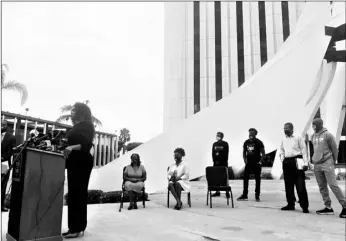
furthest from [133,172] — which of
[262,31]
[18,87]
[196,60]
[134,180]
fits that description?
[262,31]

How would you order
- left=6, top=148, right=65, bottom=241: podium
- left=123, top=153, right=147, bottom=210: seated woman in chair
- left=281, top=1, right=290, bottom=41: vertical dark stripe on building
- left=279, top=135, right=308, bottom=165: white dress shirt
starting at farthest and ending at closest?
left=281, top=1, right=290, bottom=41: vertical dark stripe on building < left=123, top=153, right=147, bottom=210: seated woman in chair < left=279, top=135, right=308, bottom=165: white dress shirt < left=6, top=148, right=65, bottom=241: podium

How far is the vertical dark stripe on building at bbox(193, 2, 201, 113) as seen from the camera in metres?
24.1

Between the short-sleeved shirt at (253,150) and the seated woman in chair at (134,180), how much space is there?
91.7 inches

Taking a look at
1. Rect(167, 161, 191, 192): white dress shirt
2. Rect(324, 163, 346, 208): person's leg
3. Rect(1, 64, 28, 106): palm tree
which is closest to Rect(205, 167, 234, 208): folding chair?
Rect(167, 161, 191, 192): white dress shirt

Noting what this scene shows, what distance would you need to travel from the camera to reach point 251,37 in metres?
24.9

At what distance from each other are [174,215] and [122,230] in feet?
4.54

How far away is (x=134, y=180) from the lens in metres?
5.77

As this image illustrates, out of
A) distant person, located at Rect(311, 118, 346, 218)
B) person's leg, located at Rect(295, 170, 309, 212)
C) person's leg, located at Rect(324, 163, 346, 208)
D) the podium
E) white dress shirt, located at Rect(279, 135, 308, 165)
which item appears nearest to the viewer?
the podium

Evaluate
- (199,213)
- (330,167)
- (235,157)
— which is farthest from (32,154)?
(235,157)

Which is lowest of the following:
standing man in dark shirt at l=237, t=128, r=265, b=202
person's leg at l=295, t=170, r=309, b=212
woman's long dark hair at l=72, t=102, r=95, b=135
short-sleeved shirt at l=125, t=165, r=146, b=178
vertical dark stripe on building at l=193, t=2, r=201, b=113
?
person's leg at l=295, t=170, r=309, b=212

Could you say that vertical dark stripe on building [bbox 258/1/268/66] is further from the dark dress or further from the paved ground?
the dark dress

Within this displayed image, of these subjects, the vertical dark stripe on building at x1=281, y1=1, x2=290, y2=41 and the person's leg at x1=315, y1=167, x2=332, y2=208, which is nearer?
the person's leg at x1=315, y1=167, x2=332, y2=208

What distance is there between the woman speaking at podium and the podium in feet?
0.68

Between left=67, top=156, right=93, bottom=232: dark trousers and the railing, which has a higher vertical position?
the railing
